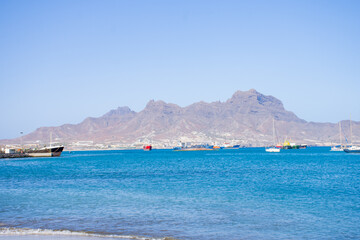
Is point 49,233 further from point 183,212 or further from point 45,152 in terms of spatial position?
point 45,152

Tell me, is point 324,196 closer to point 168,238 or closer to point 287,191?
point 287,191

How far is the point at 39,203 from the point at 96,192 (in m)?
7.00

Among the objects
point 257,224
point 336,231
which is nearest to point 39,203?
point 257,224

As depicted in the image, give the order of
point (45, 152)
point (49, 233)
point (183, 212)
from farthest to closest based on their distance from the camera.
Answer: point (45, 152) → point (183, 212) → point (49, 233)

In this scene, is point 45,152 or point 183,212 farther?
point 45,152

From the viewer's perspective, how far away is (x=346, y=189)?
36281 mm

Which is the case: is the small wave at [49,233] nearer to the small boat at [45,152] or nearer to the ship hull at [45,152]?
the small boat at [45,152]

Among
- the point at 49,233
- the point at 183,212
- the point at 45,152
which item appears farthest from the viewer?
the point at 45,152

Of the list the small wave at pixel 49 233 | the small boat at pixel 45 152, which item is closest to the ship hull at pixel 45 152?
the small boat at pixel 45 152

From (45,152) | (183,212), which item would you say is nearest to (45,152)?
(45,152)

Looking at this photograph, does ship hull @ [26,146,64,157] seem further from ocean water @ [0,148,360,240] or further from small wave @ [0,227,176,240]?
small wave @ [0,227,176,240]

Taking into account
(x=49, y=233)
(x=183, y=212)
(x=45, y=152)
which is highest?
(x=45, y=152)

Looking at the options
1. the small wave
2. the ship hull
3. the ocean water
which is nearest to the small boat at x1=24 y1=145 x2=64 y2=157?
the ship hull

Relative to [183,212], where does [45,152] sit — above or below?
above
